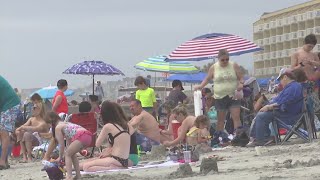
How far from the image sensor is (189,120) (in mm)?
11164

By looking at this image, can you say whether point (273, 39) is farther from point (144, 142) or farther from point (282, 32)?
point (144, 142)

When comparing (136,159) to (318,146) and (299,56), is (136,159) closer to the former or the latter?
(318,146)

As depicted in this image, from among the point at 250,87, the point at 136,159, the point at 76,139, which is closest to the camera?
the point at 76,139

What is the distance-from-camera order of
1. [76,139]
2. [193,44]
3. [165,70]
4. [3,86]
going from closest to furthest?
[76,139]
[3,86]
[193,44]
[165,70]

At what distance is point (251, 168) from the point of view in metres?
7.37

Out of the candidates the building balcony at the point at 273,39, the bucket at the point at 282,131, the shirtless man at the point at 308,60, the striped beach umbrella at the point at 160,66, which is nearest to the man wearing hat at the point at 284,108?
the shirtless man at the point at 308,60

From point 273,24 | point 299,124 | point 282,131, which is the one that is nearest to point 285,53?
point 273,24

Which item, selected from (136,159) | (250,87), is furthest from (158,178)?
(250,87)

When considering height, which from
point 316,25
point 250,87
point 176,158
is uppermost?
point 316,25

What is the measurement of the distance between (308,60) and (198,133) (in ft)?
7.35

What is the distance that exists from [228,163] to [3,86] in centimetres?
373

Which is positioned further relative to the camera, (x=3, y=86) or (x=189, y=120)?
(x=189, y=120)

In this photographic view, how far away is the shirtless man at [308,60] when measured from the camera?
1142 cm

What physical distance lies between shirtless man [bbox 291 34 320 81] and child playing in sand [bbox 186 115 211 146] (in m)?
1.87
